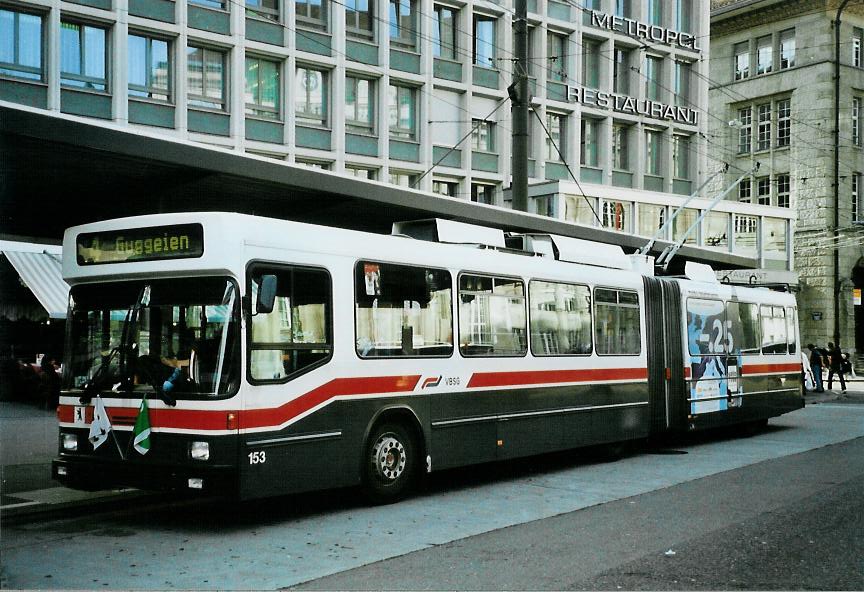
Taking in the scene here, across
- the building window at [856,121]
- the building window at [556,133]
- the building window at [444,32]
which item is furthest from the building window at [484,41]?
the building window at [856,121]

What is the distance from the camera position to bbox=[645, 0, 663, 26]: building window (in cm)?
Result: 4594

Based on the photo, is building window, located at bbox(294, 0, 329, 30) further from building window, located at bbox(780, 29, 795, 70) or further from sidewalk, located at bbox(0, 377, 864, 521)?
building window, located at bbox(780, 29, 795, 70)

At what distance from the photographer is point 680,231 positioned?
1773 inches

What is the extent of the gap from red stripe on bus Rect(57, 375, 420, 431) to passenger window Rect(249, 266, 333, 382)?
27cm

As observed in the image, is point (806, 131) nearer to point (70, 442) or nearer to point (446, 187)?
point (446, 187)

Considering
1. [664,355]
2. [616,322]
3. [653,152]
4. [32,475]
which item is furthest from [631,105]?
[32,475]

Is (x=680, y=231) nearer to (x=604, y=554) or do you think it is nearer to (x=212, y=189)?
(x=212, y=189)

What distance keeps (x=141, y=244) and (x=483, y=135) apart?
30.1 metres

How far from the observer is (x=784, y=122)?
54.7 meters

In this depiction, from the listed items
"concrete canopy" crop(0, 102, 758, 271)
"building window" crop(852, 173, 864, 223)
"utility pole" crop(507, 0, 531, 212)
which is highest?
"building window" crop(852, 173, 864, 223)

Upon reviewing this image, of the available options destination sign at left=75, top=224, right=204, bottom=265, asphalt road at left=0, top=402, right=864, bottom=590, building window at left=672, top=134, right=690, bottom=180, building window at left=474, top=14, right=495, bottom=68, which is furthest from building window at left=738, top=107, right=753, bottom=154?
destination sign at left=75, top=224, right=204, bottom=265

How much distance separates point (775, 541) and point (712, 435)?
37.8ft

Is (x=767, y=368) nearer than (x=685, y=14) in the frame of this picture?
Yes

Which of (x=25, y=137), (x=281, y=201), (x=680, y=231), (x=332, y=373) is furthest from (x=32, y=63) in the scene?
(x=680, y=231)
